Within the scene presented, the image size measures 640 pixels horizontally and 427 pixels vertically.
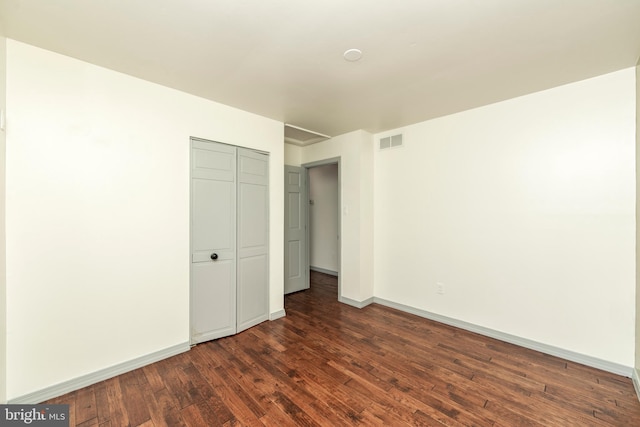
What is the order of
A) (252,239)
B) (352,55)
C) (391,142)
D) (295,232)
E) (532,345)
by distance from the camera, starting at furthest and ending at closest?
(295,232), (391,142), (252,239), (532,345), (352,55)

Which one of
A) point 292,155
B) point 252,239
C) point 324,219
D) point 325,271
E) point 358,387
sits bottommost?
point 358,387

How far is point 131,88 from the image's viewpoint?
2.35 meters

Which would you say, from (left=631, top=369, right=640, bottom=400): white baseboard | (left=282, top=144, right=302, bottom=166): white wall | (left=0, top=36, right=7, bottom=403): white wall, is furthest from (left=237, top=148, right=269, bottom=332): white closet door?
(left=631, top=369, right=640, bottom=400): white baseboard

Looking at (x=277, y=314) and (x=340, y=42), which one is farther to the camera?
(x=277, y=314)

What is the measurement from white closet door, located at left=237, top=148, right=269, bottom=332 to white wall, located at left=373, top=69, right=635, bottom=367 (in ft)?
6.55

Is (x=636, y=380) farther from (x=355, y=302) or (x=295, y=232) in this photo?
(x=295, y=232)

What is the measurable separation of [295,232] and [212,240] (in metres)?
1.85

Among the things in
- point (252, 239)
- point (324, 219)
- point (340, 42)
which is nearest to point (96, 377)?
point (252, 239)

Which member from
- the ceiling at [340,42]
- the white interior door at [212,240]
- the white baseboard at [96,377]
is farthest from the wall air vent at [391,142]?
the white baseboard at [96,377]

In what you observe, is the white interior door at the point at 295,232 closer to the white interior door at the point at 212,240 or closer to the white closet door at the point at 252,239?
the white closet door at the point at 252,239

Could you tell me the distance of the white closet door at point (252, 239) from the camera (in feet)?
10.2

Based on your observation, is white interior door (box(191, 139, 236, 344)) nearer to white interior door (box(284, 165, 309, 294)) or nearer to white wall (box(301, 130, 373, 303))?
white interior door (box(284, 165, 309, 294))

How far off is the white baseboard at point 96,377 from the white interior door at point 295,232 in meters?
2.08

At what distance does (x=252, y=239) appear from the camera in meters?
3.24
